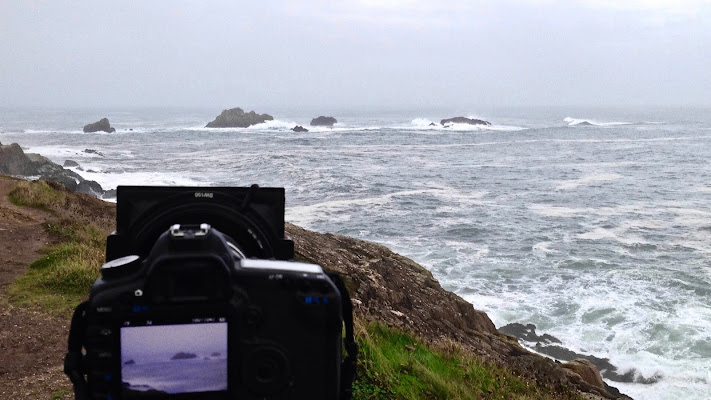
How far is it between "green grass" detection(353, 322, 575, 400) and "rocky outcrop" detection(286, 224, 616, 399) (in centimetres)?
70

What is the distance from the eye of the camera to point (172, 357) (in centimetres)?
186

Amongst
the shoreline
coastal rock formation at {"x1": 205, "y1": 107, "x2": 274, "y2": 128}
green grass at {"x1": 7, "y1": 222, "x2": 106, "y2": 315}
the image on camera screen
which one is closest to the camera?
the image on camera screen

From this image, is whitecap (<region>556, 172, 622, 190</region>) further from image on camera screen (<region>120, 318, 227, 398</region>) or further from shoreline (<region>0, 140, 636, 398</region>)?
image on camera screen (<region>120, 318, 227, 398</region>)

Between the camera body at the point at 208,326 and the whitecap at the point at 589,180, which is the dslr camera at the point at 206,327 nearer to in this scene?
the camera body at the point at 208,326

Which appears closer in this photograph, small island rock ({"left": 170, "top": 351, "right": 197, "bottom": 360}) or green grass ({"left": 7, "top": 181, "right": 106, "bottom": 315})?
small island rock ({"left": 170, "top": 351, "right": 197, "bottom": 360})

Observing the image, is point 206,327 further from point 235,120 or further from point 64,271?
point 235,120

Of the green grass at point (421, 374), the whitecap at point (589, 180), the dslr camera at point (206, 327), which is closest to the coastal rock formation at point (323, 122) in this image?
the whitecap at point (589, 180)

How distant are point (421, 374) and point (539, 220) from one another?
71.8 ft

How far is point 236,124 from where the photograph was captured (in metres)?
99.4

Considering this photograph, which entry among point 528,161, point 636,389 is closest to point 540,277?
point 636,389

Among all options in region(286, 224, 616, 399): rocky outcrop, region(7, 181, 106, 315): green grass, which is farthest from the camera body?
region(7, 181, 106, 315): green grass

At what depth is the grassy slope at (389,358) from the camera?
4.74 metres

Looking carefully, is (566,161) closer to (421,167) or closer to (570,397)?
(421,167)

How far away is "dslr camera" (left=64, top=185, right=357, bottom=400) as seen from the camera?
6.05ft
